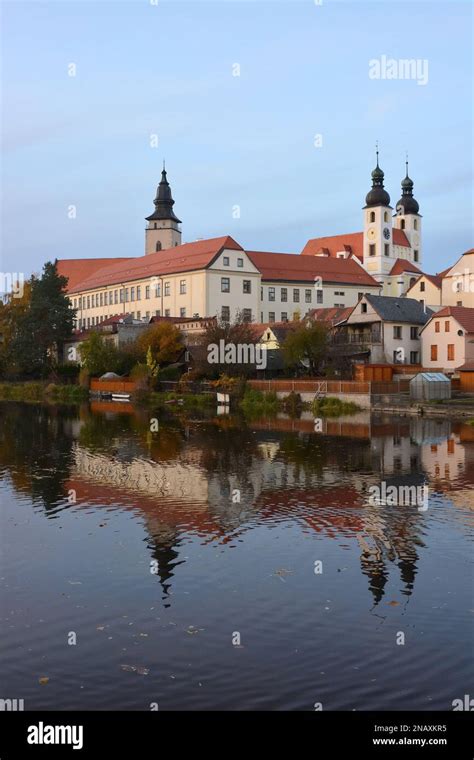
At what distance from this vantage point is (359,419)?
145ft

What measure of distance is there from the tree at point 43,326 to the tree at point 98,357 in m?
11.1

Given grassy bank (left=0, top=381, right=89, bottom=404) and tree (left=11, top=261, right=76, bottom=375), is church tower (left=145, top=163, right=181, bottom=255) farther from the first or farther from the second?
grassy bank (left=0, top=381, right=89, bottom=404)

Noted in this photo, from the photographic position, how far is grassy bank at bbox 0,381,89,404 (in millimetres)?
71000

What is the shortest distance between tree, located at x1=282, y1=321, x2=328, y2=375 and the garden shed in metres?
11.8

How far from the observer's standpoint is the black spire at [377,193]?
121875 millimetres

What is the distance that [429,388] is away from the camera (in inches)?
1929

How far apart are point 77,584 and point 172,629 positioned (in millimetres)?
2628

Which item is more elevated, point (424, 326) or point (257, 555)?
point (424, 326)

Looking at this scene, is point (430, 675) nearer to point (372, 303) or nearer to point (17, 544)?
point (17, 544)

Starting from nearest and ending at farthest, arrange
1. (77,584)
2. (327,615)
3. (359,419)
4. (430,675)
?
(430,675), (327,615), (77,584), (359,419)

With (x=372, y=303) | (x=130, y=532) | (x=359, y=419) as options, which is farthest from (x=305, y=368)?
(x=130, y=532)

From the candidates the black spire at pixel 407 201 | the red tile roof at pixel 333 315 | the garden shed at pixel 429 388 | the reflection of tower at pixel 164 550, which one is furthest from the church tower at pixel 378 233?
the reflection of tower at pixel 164 550

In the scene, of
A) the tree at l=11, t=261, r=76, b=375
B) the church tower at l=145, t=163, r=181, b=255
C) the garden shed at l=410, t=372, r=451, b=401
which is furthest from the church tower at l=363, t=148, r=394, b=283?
the garden shed at l=410, t=372, r=451, b=401
